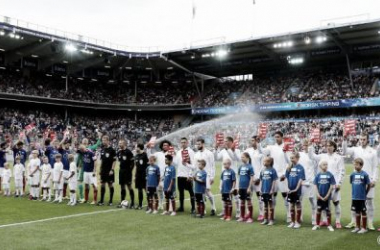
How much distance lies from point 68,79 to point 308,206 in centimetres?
4665

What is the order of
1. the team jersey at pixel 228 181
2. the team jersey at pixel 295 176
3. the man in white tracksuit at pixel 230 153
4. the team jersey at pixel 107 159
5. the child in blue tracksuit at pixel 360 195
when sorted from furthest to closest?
1. the team jersey at pixel 107 159
2. the man in white tracksuit at pixel 230 153
3. the team jersey at pixel 228 181
4. the team jersey at pixel 295 176
5. the child in blue tracksuit at pixel 360 195

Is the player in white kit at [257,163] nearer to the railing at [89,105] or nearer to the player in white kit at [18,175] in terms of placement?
the player in white kit at [18,175]

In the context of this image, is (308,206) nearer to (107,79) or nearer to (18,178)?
(18,178)

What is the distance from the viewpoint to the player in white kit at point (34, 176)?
1528 centimetres

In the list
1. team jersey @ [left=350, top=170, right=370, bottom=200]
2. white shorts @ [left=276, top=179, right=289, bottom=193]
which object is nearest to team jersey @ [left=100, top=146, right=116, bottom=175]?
white shorts @ [left=276, top=179, right=289, bottom=193]

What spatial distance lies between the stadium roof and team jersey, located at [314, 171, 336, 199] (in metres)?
29.5

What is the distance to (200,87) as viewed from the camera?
5809 cm

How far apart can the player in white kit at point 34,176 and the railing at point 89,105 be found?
3225 cm

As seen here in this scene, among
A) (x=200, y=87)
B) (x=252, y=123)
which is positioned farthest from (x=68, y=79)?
(x=252, y=123)

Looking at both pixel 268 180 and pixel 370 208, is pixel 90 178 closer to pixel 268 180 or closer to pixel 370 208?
pixel 268 180

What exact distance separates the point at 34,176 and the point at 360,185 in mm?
11216

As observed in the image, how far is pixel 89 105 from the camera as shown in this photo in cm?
5372

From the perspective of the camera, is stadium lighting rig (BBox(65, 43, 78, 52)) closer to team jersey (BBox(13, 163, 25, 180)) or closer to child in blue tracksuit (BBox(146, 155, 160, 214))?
team jersey (BBox(13, 163, 25, 180))

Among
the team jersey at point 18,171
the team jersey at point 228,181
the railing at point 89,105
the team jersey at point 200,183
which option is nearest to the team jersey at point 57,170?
the team jersey at point 18,171
